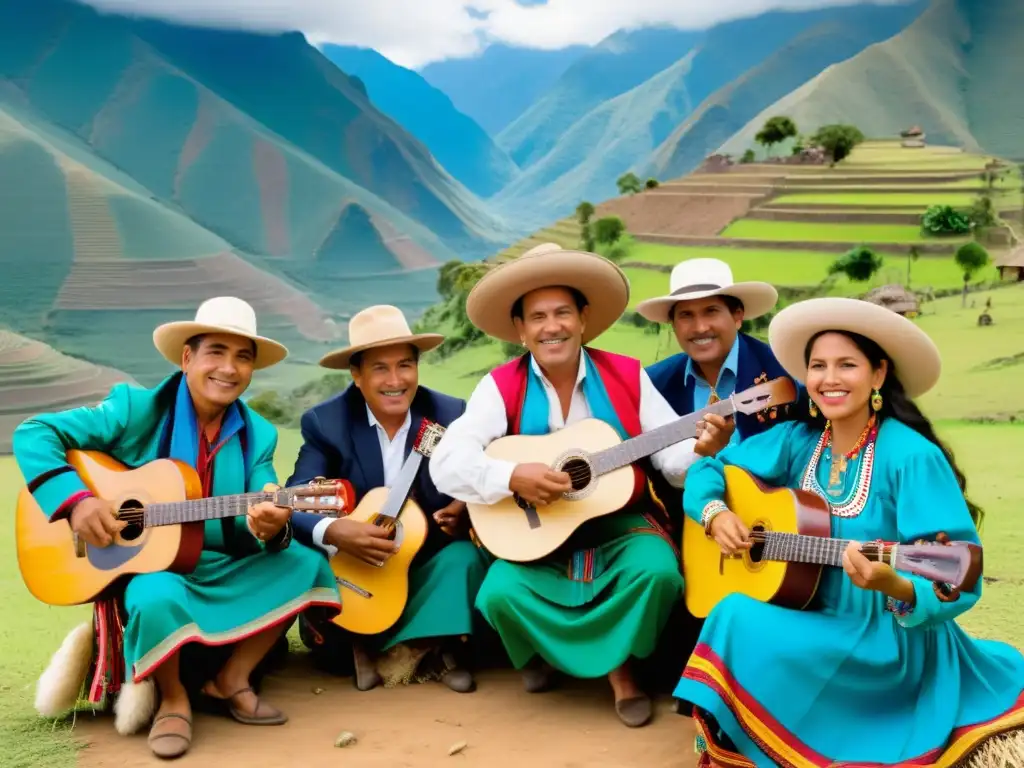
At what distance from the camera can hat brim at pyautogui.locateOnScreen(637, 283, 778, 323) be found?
4.15 m

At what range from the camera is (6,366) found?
1320cm

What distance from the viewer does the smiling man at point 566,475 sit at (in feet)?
11.8

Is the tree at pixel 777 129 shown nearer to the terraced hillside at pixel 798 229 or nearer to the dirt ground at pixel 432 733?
the terraced hillside at pixel 798 229

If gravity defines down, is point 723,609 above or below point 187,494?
below

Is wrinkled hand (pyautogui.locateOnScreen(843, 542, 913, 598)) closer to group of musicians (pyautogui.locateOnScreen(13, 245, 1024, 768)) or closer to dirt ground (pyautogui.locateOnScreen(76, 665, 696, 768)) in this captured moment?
group of musicians (pyautogui.locateOnScreen(13, 245, 1024, 768))

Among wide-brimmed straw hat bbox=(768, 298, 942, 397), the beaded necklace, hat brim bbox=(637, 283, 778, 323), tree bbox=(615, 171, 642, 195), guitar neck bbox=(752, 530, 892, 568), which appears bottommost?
guitar neck bbox=(752, 530, 892, 568)

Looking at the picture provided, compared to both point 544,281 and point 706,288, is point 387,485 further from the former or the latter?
point 706,288

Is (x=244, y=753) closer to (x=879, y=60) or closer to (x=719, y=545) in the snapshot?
(x=719, y=545)

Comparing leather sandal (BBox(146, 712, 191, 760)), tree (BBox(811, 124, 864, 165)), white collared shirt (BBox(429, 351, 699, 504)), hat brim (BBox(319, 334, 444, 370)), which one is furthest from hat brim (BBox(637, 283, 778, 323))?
tree (BBox(811, 124, 864, 165))

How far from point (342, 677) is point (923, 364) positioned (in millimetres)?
2670

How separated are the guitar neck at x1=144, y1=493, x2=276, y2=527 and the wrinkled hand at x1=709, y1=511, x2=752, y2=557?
1592 millimetres

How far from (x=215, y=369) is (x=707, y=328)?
6.68ft

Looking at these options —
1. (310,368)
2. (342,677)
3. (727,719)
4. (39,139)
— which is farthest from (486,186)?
(727,719)

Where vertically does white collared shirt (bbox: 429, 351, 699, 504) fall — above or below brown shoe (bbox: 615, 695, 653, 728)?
above
